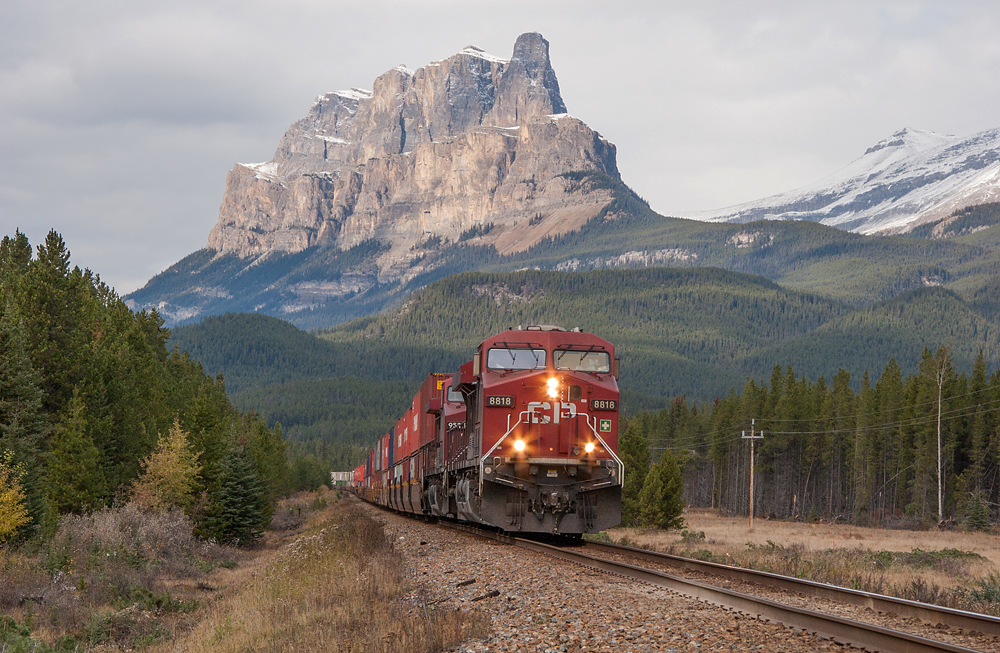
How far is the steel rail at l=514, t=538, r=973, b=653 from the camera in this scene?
10836 millimetres

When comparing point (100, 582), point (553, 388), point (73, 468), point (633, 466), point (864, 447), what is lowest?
point (100, 582)

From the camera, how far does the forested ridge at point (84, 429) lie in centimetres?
3641

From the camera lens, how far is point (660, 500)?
5941cm

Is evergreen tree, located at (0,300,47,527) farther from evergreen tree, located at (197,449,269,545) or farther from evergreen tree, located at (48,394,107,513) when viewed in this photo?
evergreen tree, located at (197,449,269,545)

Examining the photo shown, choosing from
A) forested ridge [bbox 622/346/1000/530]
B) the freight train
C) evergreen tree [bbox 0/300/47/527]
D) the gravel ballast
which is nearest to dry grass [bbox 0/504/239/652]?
evergreen tree [bbox 0/300/47/527]

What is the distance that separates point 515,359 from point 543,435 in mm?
2493

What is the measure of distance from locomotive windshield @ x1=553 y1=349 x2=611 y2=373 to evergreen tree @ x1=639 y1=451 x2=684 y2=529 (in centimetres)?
3468

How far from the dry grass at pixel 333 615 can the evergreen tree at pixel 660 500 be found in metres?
36.2

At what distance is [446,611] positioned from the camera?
47.6 feet

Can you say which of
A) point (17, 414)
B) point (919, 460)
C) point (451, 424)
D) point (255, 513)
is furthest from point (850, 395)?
point (17, 414)

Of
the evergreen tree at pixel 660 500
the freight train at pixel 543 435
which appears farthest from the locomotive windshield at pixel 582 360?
the evergreen tree at pixel 660 500

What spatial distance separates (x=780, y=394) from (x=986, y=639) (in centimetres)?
10705

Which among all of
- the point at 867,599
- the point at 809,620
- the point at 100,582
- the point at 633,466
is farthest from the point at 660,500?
the point at 809,620

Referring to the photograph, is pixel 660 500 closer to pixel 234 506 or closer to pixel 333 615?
pixel 234 506
